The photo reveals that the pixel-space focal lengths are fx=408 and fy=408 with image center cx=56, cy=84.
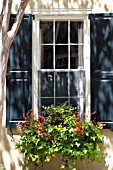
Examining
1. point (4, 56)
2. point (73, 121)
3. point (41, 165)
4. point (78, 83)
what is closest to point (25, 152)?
point (41, 165)

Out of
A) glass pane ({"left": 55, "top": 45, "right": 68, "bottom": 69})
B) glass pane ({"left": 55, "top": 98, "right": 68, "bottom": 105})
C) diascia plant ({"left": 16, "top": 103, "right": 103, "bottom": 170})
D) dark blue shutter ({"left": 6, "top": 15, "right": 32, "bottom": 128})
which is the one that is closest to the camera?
diascia plant ({"left": 16, "top": 103, "right": 103, "bottom": 170})

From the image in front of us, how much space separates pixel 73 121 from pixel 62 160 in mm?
751

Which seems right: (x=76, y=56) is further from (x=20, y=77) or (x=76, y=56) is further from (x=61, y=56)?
(x=20, y=77)

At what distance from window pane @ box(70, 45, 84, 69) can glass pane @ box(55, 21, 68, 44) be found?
208 mm

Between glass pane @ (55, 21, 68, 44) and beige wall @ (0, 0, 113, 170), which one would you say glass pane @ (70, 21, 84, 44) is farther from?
beige wall @ (0, 0, 113, 170)

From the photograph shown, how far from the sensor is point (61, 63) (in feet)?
25.7

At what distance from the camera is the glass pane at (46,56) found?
786 cm

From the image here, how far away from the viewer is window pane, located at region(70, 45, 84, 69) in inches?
310

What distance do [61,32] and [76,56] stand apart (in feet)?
1.79

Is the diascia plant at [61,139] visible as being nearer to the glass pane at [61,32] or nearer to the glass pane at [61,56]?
the glass pane at [61,56]

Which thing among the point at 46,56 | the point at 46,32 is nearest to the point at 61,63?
the point at 46,56

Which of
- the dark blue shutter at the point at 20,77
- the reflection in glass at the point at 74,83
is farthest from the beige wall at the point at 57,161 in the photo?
the reflection in glass at the point at 74,83

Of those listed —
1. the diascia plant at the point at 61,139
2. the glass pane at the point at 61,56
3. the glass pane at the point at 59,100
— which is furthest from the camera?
the glass pane at the point at 61,56

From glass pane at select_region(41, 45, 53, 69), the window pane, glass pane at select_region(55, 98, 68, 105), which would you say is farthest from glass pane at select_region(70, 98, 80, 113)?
glass pane at select_region(41, 45, 53, 69)
